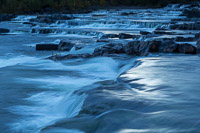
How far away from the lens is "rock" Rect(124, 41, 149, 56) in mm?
9664

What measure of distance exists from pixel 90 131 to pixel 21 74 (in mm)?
4390

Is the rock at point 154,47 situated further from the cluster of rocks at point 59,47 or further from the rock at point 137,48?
the cluster of rocks at point 59,47

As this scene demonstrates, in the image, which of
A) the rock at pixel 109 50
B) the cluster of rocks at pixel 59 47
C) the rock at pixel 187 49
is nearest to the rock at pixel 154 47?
the rock at pixel 187 49

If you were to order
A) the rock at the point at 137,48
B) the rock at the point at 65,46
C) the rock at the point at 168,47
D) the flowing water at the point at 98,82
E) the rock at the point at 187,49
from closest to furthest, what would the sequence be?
the flowing water at the point at 98,82 < the rock at the point at 187,49 < the rock at the point at 168,47 < the rock at the point at 137,48 < the rock at the point at 65,46

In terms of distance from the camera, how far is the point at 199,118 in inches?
136

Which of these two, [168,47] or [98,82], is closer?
[98,82]

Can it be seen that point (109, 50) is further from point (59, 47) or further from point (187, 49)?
point (59, 47)

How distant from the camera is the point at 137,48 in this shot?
32.4ft

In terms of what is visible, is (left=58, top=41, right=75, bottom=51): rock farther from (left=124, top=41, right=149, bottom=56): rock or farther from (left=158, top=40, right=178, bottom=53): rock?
(left=158, top=40, right=178, bottom=53): rock

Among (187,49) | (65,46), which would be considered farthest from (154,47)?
(65,46)

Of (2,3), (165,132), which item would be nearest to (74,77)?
(165,132)

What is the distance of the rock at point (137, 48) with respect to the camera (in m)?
9.66

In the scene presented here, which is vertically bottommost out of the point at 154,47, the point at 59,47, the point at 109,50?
the point at 59,47

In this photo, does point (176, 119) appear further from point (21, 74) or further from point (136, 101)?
point (21, 74)
